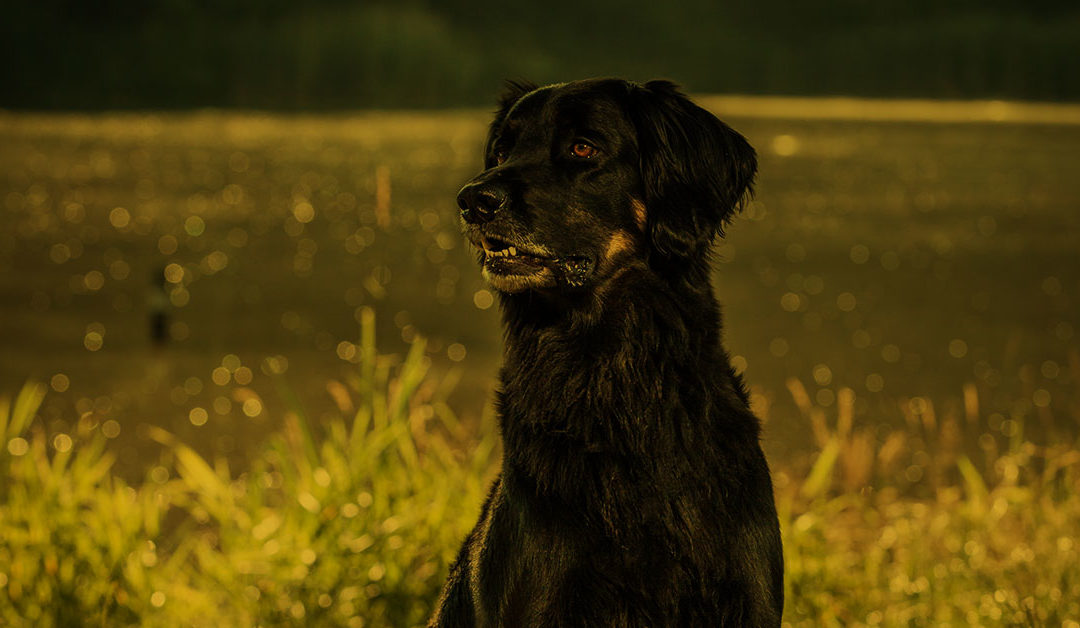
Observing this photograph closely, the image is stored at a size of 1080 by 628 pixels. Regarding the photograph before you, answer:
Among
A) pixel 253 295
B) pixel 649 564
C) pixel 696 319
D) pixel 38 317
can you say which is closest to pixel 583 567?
pixel 649 564

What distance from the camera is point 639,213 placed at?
12.4ft

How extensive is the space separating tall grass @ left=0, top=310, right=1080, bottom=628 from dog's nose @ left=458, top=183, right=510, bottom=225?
2.27 meters

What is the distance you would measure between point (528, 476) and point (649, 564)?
419 millimetres

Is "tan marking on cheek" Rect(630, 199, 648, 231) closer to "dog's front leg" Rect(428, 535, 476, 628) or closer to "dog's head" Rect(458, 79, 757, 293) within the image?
"dog's head" Rect(458, 79, 757, 293)

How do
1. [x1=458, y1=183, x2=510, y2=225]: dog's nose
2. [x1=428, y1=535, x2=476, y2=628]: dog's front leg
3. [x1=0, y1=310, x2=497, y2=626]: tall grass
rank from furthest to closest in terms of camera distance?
1. [x1=0, y1=310, x2=497, y2=626]: tall grass
2. [x1=428, y1=535, x2=476, y2=628]: dog's front leg
3. [x1=458, y1=183, x2=510, y2=225]: dog's nose

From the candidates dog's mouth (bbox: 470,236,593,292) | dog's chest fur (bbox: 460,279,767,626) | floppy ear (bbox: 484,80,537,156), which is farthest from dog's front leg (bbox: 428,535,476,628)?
floppy ear (bbox: 484,80,537,156)

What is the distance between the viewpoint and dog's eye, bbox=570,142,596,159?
382cm

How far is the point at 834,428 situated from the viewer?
11.7 m

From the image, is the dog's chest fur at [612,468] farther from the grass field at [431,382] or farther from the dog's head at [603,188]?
the grass field at [431,382]

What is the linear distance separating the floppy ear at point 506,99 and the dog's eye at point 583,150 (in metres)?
0.53

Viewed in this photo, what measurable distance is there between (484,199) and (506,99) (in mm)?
953

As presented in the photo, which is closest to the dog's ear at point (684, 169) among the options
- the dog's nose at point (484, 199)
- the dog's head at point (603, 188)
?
the dog's head at point (603, 188)

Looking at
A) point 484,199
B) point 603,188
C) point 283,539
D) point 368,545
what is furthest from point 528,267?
point 283,539

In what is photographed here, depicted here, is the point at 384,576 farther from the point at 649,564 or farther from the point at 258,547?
the point at 649,564
